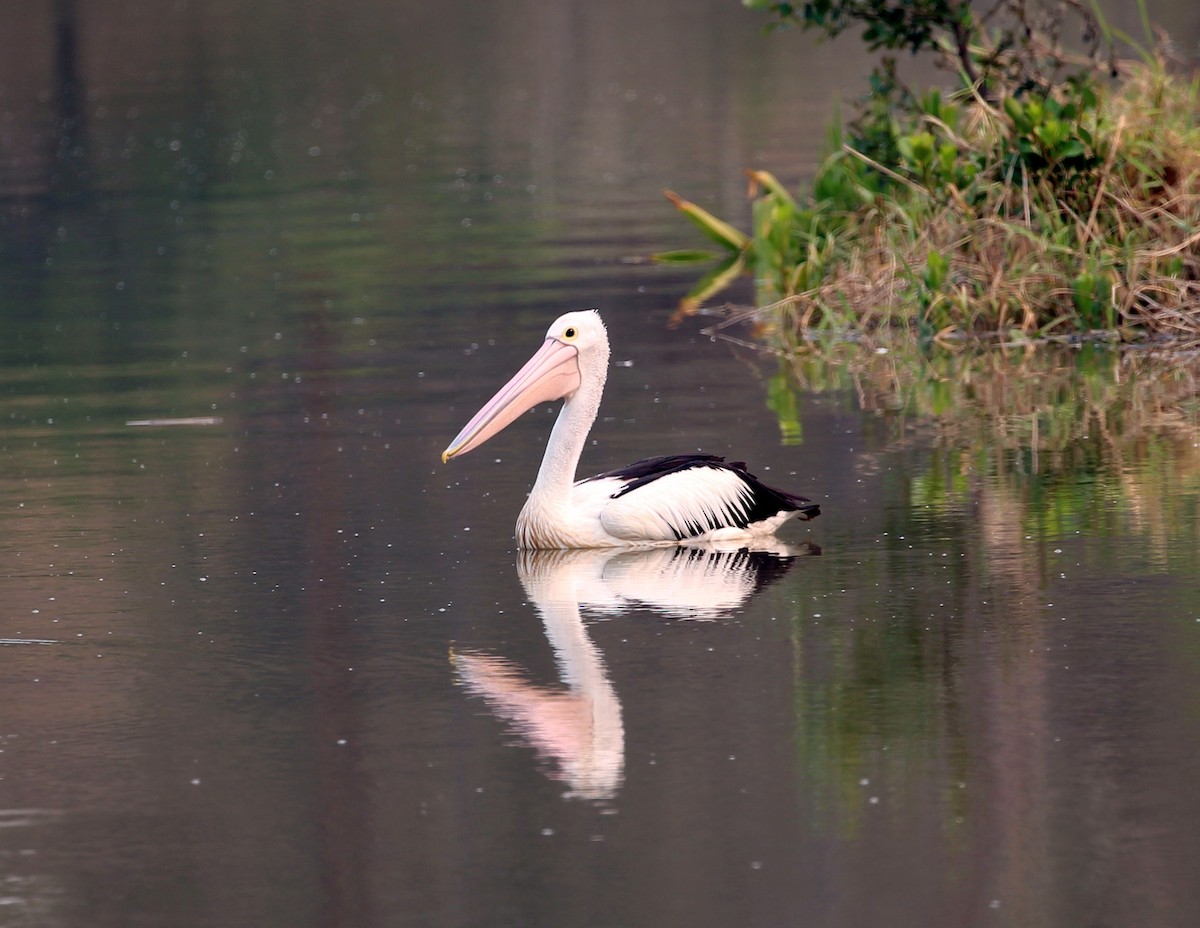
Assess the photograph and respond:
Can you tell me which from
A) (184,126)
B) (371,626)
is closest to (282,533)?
(371,626)

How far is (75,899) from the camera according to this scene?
5688 mm

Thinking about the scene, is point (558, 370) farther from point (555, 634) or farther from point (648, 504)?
point (555, 634)

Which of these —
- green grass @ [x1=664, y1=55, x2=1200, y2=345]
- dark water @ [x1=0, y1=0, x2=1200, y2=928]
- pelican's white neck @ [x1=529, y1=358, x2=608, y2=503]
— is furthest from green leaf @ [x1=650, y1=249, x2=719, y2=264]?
pelican's white neck @ [x1=529, y1=358, x2=608, y2=503]

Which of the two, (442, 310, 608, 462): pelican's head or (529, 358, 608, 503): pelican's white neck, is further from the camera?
(442, 310, 608, 462): pelican's head

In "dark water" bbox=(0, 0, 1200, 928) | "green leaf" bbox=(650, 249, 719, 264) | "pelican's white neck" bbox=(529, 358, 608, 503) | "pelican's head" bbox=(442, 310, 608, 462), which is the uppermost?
"green leaf" bbox=(650, 249, 719, 264)

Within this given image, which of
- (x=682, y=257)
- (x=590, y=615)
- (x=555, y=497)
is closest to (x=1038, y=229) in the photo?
(x=682, y=257)

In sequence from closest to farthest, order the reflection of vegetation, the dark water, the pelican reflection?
the dark water, the pelican reflection, the reflection of vegetation

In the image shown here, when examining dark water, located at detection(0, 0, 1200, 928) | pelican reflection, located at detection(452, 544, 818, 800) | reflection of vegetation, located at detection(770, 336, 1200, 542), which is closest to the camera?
dark water, located at detection(0, 0, 1200, 928)

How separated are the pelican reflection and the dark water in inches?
0.9

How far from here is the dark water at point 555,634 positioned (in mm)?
5773

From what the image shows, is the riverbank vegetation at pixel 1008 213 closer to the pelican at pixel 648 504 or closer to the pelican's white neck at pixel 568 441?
the pelican's white neck at pixel 568 441

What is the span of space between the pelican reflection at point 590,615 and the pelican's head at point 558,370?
2.53ft

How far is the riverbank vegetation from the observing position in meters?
14.3

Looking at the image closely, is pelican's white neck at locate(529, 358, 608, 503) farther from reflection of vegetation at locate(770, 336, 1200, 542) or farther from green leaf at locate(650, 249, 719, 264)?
green leaf at locate(650, 249, 719, 264)
